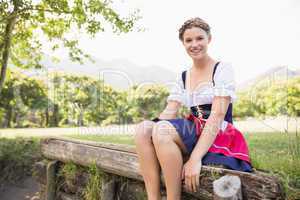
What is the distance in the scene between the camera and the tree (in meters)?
5.97

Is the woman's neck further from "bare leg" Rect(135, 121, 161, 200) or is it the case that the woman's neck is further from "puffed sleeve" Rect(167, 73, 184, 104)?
"bare leg" Rect(135, 121, 161, 200)

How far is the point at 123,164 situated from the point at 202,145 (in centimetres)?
112

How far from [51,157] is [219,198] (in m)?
2.80

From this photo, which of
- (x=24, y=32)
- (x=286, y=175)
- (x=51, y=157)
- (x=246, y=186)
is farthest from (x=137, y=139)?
(x=24, y=32)

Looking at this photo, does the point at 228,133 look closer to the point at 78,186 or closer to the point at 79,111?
the point at 78,186

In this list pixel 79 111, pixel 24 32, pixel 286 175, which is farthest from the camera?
pixel 79 111

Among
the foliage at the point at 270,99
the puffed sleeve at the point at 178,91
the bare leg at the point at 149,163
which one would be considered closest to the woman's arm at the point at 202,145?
the bare leg at the point at 149,163

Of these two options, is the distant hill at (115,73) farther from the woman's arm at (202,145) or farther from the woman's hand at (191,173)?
the woman's hand at (191,173)

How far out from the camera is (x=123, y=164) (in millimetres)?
3072

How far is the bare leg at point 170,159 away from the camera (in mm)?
2154

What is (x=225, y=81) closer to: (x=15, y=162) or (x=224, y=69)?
(x=224, y=69)

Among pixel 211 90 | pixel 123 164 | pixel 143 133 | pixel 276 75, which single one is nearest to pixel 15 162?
pixel 123 164

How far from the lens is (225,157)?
226 cm

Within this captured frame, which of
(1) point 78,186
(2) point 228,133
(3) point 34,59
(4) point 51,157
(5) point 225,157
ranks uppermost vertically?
(3) point 34,59
